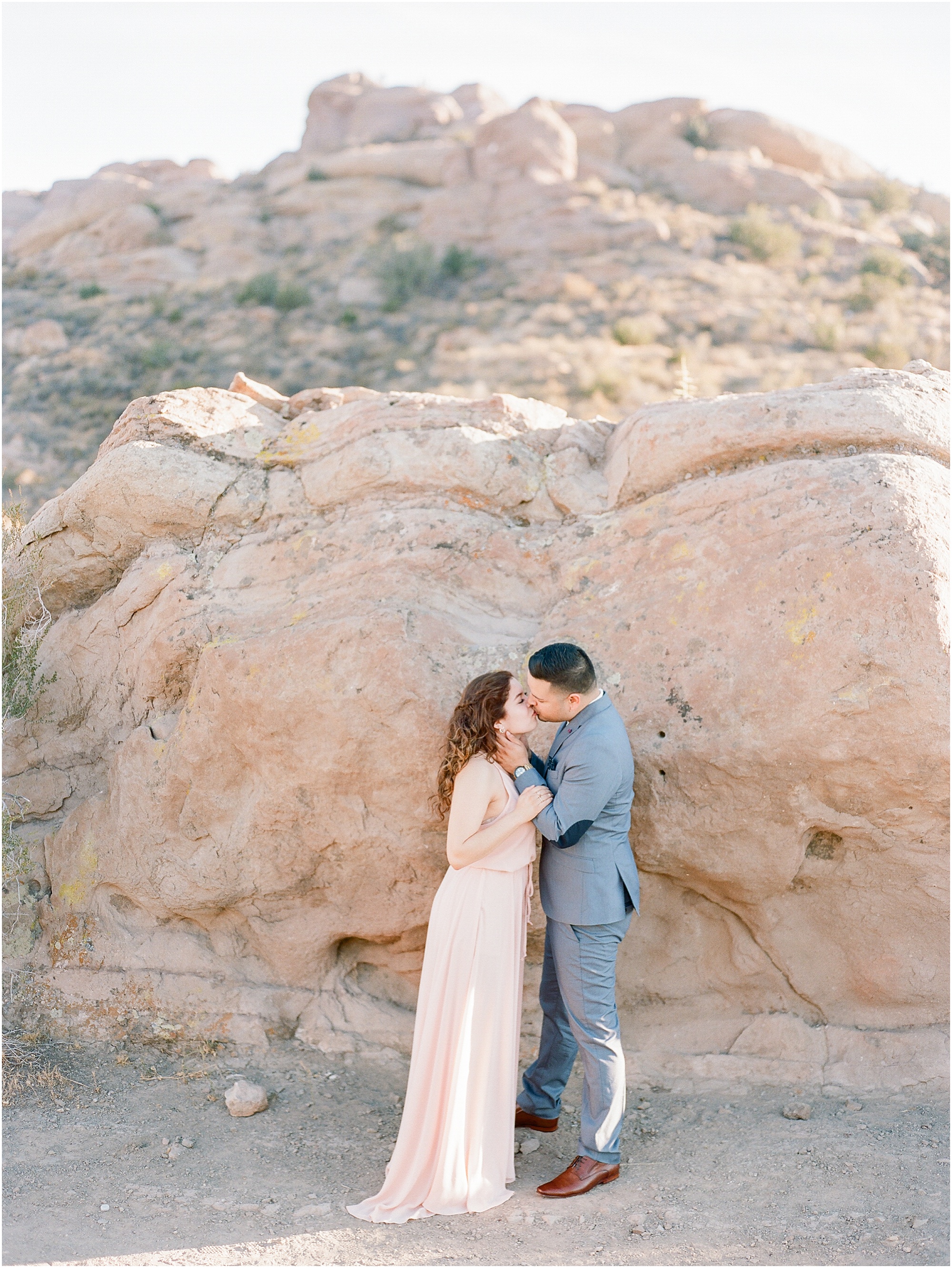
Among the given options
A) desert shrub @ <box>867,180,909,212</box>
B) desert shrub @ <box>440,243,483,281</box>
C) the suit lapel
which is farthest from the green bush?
the suit lapel

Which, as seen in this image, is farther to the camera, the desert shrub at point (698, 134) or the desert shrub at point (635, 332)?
the desert shrub at point (698, 134)

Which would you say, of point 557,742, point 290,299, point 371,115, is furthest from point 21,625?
point 371,115

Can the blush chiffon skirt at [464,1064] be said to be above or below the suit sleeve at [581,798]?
below

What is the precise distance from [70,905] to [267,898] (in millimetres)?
1089

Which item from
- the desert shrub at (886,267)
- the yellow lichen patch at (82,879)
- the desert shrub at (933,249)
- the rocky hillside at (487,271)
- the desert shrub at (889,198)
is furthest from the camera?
the desert shrub at (889,198)

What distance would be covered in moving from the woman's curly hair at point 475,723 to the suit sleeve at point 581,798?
32 cm

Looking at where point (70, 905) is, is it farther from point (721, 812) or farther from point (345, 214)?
point (345, 214)

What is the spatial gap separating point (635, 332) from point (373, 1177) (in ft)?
59.8

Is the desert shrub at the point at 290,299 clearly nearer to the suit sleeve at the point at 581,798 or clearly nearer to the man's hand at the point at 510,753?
the man's hand at the point at 510,753

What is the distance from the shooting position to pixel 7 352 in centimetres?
2156

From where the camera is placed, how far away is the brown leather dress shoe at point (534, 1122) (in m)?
4.21

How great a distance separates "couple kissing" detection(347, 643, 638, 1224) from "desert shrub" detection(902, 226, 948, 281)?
24.2 meters

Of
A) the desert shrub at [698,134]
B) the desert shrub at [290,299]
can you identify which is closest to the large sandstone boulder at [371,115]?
the desert shrub at [698,134]

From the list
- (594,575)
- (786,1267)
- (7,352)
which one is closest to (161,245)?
(7,352)
